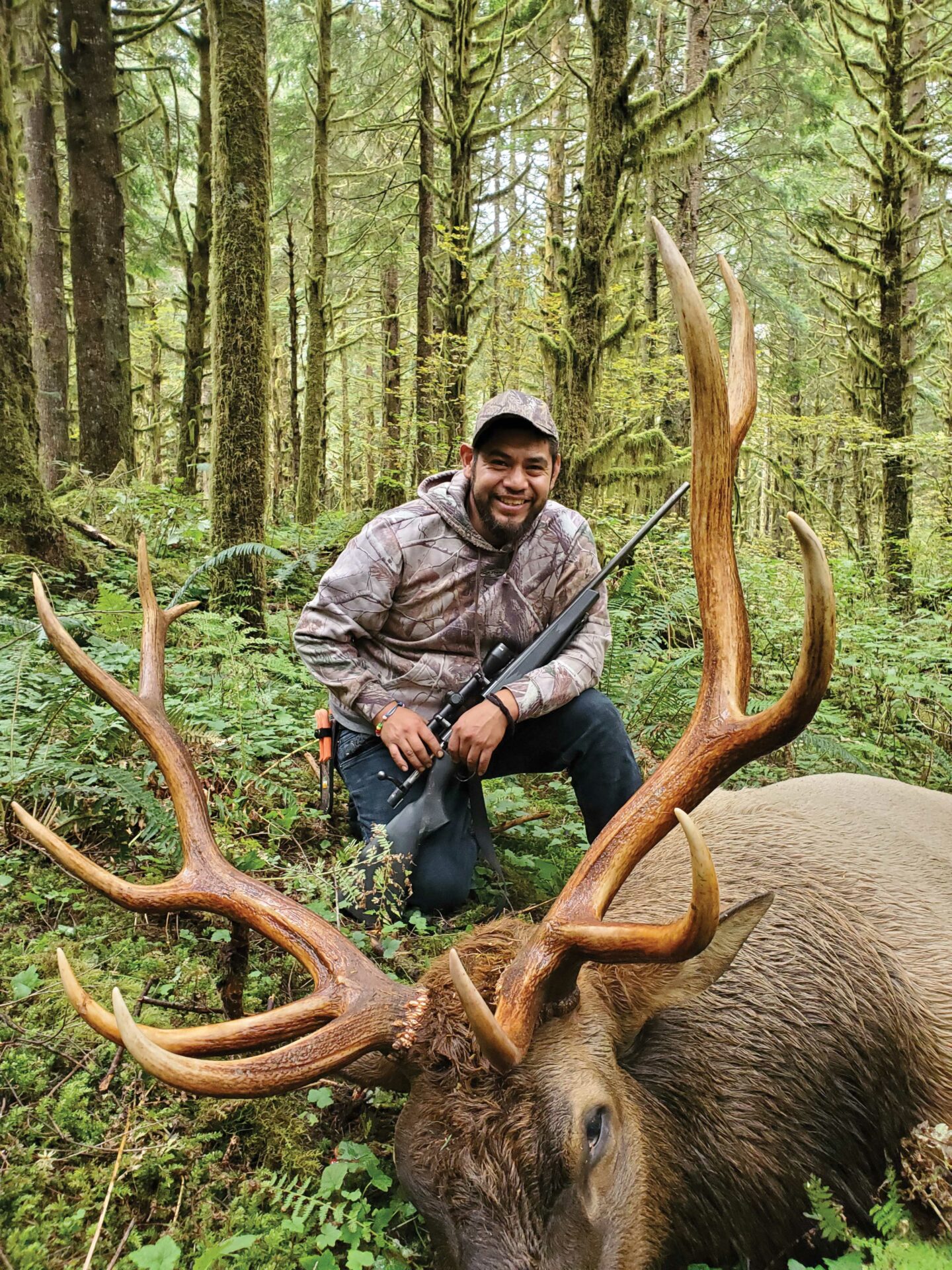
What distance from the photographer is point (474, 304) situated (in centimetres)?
1198

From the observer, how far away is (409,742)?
3.66 meters

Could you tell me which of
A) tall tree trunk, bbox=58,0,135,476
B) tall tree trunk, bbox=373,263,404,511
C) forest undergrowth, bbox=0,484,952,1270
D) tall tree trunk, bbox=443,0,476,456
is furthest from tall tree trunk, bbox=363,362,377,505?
forest undergrowth, bbox=0,484,952,1270

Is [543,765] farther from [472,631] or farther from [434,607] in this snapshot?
[434,607]

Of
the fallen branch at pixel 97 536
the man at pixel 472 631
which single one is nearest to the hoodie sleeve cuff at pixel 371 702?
the man at pixel 472 631

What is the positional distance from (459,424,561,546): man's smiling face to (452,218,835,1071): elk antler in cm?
→ 150

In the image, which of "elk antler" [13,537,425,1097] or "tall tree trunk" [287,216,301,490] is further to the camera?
"tall tree trunk" [287,216,301,490]

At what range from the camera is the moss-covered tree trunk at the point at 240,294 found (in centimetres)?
555

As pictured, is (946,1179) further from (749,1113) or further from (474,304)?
(474,304)

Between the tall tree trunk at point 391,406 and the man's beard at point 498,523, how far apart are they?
6.94 m

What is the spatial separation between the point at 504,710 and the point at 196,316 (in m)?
10.6

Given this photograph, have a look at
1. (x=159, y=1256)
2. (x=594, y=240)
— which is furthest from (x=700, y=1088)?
(x=594, y=240)

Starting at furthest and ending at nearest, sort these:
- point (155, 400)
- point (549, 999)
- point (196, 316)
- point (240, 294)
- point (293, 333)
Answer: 1. point (155, 400)
2. point (293, 333)
3. point (196, 316)
4. point (240, 294)
5. point (549, 999)

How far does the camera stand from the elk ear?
6.74 feet

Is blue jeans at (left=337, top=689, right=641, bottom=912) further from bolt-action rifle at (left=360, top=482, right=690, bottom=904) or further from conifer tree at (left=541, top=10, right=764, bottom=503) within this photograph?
conifer tree at (left=541, top=10, right=764, bottom=503)
